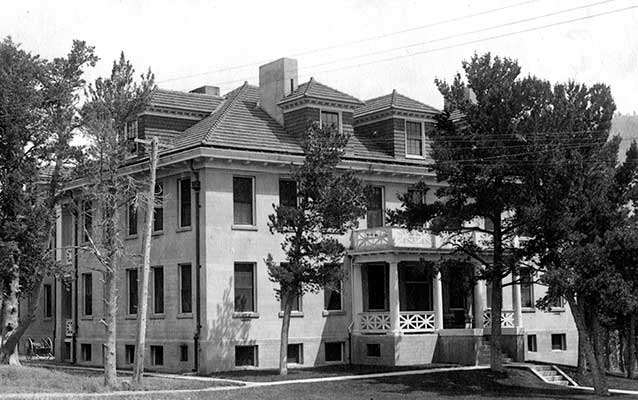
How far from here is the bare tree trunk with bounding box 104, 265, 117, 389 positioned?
2878 cm

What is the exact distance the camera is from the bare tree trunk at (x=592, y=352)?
1272 inches

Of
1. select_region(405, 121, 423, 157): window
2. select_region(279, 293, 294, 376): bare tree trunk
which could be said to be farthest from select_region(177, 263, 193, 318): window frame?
select_region(405, 121, 423, 157): window

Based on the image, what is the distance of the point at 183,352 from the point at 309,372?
540 centimetres

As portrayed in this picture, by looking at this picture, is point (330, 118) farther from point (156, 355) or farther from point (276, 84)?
point (156, 355)

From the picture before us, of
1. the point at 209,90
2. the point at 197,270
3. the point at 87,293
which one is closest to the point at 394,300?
the point at 197,270

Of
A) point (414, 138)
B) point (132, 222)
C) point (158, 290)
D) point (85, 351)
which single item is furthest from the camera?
point (85, 351)

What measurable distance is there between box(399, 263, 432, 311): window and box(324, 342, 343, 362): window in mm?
3432

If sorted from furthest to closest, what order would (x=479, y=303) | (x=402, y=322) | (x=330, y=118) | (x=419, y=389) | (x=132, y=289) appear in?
(x=132, y=289), (x=330, y=118), (x=479, y=303), (x=402, y=322), (x=419, y=389)

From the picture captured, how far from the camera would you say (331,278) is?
33094 mm

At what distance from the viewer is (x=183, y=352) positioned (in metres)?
36.8

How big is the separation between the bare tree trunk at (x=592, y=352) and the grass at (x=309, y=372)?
6.41m

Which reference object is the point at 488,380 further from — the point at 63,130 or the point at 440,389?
the point at 63,130

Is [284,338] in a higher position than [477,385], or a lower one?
higher

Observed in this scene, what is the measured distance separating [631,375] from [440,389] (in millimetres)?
11828
